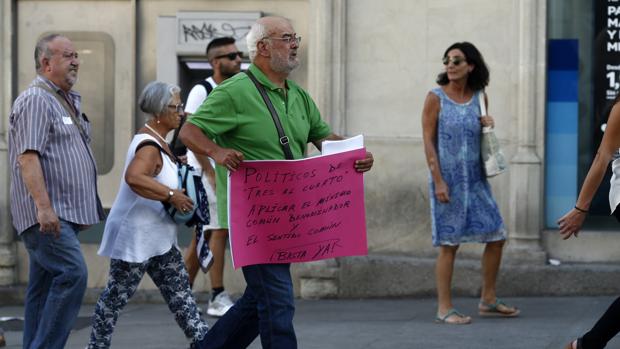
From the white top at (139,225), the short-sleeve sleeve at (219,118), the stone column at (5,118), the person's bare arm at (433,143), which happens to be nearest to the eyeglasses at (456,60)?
the person's bare arm at (433,143)

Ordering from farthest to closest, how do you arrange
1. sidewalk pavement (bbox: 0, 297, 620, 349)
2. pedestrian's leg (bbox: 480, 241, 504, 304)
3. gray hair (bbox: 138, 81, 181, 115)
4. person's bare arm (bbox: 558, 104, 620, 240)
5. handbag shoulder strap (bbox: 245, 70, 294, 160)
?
pedestrian's leg (bbox: 480, 241, 504, 304)
sidewalk pavement (bbox: 0, 297, 620, 349)
gray hair (bbox: 138, 81, 181, 115)
person's bare arm (bbox: 558, 104, 620, 240)
handbag shoulder strap (bbox: 245, 70, 294, 160)

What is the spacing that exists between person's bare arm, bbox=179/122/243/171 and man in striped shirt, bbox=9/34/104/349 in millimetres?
1000

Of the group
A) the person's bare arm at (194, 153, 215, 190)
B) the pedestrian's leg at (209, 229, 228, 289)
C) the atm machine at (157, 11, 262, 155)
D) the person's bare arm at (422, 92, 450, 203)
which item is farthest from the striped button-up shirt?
the atm machine at (157, 11, 262, 155)

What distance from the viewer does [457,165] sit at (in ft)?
27.8

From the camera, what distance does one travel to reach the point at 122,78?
10719 millimetres

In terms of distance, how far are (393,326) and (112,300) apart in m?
2.25

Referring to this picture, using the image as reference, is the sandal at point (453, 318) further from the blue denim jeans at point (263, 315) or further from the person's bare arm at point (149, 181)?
the blue denim jeans at point (263, 315)

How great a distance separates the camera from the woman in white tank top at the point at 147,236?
277 inches

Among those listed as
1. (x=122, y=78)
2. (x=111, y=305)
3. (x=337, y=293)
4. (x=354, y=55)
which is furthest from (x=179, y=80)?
(x=111, y=305)

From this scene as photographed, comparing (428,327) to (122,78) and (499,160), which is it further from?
(122,78)

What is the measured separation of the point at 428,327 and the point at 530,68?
2537 millimetres

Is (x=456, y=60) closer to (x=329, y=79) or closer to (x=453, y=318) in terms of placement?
(x=453, y=318)

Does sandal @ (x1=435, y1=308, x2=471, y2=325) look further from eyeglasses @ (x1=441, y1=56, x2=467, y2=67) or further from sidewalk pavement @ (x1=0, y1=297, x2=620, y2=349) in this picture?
eyeglasses @ (x1=441, y1=56, x2=467, y2=67)

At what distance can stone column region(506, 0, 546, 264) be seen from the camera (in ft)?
32.8
